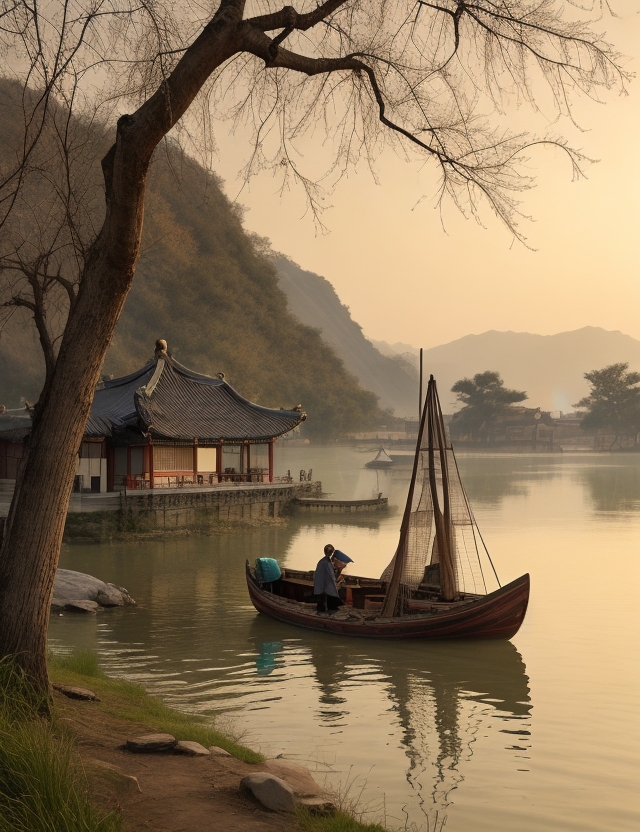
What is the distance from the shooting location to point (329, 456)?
9575 cm

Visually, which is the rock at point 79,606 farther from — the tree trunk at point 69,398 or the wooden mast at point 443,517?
the tree trunk at point 69,398

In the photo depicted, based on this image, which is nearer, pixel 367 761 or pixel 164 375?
pixel 367 761

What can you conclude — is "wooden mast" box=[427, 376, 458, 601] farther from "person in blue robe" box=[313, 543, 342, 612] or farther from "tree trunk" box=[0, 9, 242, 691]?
"tree trunk" box=[0, 9, 242, 691]

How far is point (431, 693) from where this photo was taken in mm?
12289

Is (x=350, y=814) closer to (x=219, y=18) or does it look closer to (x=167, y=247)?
(x=219, y=18)

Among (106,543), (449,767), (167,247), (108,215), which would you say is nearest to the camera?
(108,215)

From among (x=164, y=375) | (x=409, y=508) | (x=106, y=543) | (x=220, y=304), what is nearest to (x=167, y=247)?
(x=220, y=304)

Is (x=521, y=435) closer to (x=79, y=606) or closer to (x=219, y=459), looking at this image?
(x=219, y=459)

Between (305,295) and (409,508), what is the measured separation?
183 meters

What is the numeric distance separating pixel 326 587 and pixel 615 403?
109 meters

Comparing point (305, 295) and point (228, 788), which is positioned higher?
point (305, 295)

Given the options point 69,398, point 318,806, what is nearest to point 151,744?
point 318,806

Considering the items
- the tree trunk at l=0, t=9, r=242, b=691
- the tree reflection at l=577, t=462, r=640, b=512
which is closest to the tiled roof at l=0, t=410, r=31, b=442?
the tree trunk at l=0, t=9, r=242, b=691

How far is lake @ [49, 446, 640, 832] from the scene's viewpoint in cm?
857
